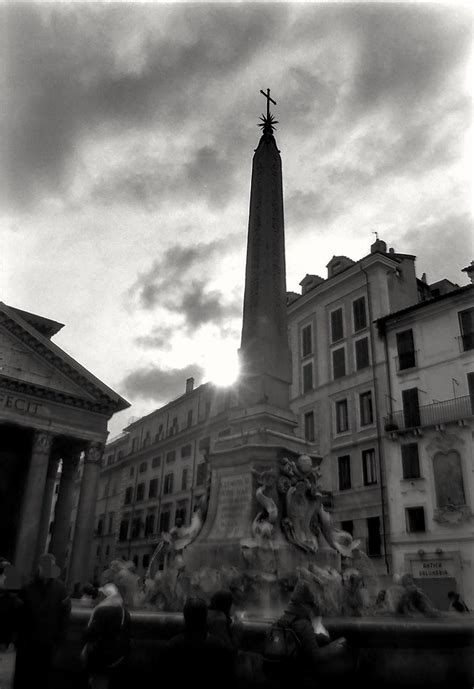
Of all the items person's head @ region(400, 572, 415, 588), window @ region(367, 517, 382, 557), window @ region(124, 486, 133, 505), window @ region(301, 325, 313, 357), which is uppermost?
window @ region(301, 325, 313, 357)

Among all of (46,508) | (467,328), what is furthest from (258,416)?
(46,508)

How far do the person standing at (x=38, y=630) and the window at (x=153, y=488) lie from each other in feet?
143

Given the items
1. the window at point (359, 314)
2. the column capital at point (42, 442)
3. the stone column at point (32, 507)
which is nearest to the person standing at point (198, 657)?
the stone column at point (32, 507)

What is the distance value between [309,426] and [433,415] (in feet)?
26.3

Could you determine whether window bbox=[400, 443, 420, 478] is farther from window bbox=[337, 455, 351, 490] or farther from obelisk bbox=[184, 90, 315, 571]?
obelisk bbox=[184, 90, 315, 571]

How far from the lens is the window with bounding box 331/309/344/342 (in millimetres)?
31438

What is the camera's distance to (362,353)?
29.6 metres

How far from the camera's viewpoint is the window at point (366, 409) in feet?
91.3

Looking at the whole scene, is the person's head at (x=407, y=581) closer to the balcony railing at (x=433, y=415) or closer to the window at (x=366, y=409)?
the balcony railing at (x=433, y=415)

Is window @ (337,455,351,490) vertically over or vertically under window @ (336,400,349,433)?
under

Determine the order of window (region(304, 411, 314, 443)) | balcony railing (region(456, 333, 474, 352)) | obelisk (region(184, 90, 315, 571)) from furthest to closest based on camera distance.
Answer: window (region(304, 411, 314, 443)) < balcony railing (region(456, 333, 474, 352)) < obelisk (region(184, 90, 315, 571))

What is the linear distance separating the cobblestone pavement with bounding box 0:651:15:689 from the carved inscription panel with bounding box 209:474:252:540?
9.22ft

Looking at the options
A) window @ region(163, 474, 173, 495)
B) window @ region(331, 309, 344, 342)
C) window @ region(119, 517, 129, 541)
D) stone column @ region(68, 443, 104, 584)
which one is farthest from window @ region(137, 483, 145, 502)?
window @ region(331, 309, 344, 342)

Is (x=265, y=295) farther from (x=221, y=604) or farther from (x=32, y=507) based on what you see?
(x=32, y=507)
